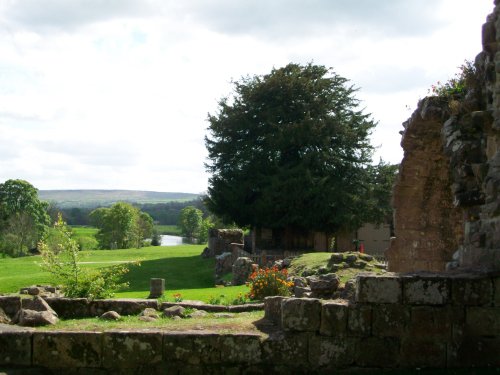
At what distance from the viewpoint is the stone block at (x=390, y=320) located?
6.28 metres

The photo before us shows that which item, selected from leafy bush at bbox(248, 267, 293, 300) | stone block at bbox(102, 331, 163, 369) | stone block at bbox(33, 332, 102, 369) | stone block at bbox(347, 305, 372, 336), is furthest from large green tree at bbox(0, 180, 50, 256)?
stone block at bbox(347, 305, 372, 336)

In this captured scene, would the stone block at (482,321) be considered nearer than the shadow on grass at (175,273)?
Yes

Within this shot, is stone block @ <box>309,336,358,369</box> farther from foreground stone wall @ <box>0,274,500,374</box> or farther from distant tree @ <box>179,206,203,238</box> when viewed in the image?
distant tree @ <box>179,206,203,238</box>

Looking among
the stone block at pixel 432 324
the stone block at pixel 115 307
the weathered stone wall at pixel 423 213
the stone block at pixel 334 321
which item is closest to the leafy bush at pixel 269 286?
the weathered stone wall at pixel 423 213

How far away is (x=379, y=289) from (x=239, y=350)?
165 cm

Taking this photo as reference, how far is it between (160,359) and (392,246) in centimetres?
1026

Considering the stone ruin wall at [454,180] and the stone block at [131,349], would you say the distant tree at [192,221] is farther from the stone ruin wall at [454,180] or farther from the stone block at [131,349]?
the stone block at [131,349]

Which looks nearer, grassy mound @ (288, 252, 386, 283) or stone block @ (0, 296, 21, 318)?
stone block @ (0, 296, 21, 318)

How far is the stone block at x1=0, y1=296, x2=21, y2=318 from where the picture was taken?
7.90 m

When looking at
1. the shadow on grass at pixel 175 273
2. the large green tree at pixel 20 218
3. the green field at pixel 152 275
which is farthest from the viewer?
the large green tree at pixel 20 218

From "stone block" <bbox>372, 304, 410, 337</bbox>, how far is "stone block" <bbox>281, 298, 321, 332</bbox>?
62 centimetres

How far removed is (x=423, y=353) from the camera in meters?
6.23

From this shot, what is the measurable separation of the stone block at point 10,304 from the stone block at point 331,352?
414cm

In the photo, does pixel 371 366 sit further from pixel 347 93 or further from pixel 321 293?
pixel 347 93
